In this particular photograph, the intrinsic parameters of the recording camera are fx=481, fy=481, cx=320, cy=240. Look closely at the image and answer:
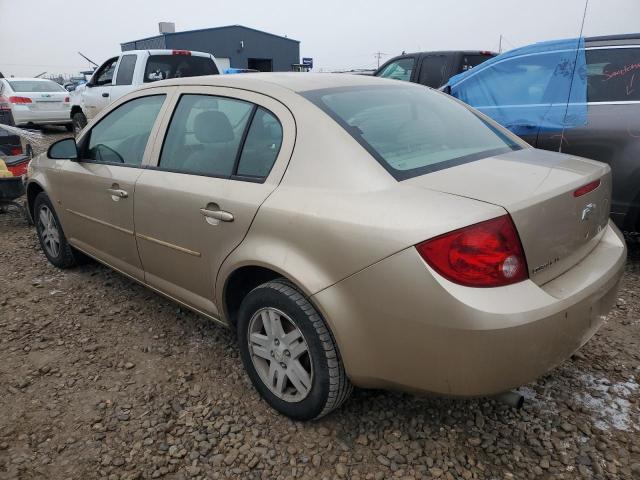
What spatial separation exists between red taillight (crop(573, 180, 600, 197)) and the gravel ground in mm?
1019

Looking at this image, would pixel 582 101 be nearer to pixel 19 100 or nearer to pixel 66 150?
pixel 66 150

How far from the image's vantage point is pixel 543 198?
1.78 m

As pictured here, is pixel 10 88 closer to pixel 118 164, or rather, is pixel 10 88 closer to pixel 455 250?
pixel 118 164

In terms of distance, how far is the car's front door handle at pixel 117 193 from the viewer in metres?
2.86

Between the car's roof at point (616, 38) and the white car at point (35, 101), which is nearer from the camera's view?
the car's roof at point (616, 38)

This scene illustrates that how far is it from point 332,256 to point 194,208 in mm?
902

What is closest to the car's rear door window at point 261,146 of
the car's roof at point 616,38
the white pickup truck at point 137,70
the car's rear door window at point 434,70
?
the car's roof at point 616,38

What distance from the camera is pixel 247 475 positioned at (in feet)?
6.49

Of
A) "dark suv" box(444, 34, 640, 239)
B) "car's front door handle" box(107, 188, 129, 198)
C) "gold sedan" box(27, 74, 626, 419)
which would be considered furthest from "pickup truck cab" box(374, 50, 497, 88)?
"car's front door handle" box(107, 188, 129, 198)

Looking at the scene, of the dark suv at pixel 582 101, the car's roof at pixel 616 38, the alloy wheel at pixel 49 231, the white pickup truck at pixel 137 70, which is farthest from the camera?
the white pickup truck at pixel 137 70

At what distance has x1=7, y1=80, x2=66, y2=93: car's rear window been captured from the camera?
1236cm

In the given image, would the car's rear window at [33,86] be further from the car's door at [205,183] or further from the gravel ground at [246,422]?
the car's door at [205,183]

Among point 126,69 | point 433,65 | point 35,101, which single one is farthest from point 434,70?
point 35,101

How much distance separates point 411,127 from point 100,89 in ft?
29.4
